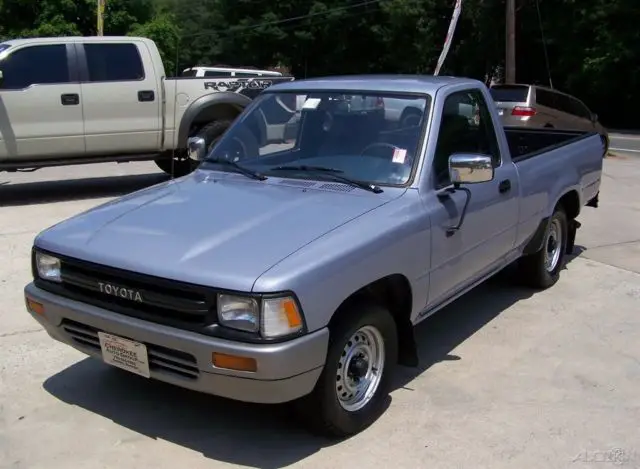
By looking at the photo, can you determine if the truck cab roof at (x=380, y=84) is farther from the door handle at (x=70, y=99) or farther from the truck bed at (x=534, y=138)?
the door handle at (x=70, y=99)

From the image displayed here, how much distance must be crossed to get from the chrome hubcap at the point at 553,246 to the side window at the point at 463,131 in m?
1.46

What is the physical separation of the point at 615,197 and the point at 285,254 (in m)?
9.00

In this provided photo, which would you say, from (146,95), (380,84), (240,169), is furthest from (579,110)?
(240,169)

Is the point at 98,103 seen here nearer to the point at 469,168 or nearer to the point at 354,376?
the point at 469,168

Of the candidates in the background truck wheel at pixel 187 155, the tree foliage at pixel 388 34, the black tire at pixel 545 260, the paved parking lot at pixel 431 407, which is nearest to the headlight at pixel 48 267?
the paved parking lot at pixel 431 407

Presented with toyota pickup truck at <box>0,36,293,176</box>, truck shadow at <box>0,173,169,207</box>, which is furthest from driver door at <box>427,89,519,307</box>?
truck shadow at <box>0,173,169,207</box>

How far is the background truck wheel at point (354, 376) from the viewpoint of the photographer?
3.50m

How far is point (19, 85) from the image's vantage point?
31.1 feet

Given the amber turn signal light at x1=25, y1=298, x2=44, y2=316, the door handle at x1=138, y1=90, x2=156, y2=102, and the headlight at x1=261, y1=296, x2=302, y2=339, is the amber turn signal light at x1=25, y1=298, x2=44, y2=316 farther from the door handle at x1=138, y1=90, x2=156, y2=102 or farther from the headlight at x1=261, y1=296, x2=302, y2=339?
the door handle at x1=138, y1=90, x2=156, y2=102

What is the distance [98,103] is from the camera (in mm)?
9883

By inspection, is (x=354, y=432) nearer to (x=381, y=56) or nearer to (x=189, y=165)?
(x=189, y=165)

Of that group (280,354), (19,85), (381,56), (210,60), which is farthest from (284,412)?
(210,60)

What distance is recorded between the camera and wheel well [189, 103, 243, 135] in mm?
→ 10734

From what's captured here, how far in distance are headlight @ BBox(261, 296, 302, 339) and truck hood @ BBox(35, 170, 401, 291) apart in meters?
0.13
